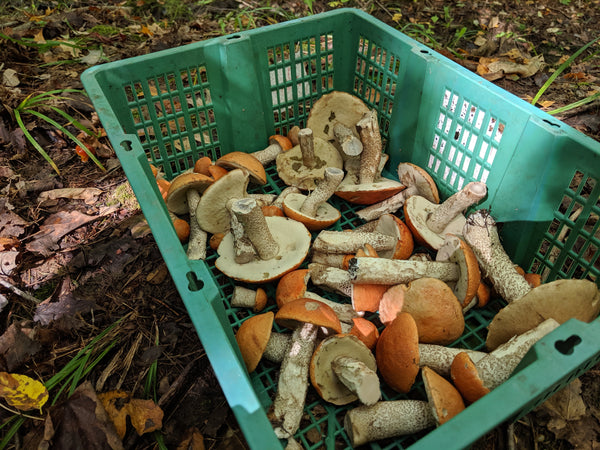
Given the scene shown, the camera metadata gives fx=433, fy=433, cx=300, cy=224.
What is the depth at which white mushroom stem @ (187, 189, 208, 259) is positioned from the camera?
235 cm

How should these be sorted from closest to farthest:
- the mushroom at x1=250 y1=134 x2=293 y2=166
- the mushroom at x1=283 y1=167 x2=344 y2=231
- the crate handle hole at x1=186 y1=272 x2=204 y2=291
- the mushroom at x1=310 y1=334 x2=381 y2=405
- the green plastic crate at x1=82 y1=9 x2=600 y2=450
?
1. the green plastic crate at x1=82 y1=9 x2=600 y2=450
2. the crate handle hole at x1=186 y1=272 x2=204 y2=291
3. the mushroom at x1=310 y1=334 x2=381 y2=405
4. the mushroom at x1=283 y1=167 x2=344 y2=231
5. the mushroom at x1=250 y1=134 x2=293 y2=166

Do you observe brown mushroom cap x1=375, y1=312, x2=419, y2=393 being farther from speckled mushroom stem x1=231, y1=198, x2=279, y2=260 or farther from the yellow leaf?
the yellow leaf

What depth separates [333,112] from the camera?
112 inches

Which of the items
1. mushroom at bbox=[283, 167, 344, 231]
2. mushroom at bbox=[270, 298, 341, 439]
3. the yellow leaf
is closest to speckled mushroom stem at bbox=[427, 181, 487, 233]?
mushroom at bbox=[283, 167, 344, 231]

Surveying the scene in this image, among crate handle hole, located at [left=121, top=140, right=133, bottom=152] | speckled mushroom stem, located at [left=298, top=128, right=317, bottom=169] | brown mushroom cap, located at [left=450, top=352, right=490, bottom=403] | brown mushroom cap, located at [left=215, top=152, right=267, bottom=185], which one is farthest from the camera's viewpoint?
brown mushroom cap, located at [left=215, top=152, right=267, bottom=185]

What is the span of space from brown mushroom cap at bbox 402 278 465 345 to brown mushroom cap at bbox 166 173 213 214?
4.10 ft

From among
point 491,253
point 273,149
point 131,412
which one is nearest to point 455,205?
point 491,253

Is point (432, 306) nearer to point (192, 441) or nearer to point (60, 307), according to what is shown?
point (192, 441)

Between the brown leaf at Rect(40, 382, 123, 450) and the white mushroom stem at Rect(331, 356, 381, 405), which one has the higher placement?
the white mushroom stem at Rect(331, 356, 381, 405)

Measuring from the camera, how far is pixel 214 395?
198cm

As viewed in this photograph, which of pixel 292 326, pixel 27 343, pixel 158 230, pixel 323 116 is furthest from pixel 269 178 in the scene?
pixel 27 343

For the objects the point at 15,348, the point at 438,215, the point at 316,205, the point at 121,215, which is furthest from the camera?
the point at 121,215

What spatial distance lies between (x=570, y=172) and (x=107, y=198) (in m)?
2.70

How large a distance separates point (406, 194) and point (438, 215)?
0.30 metres
